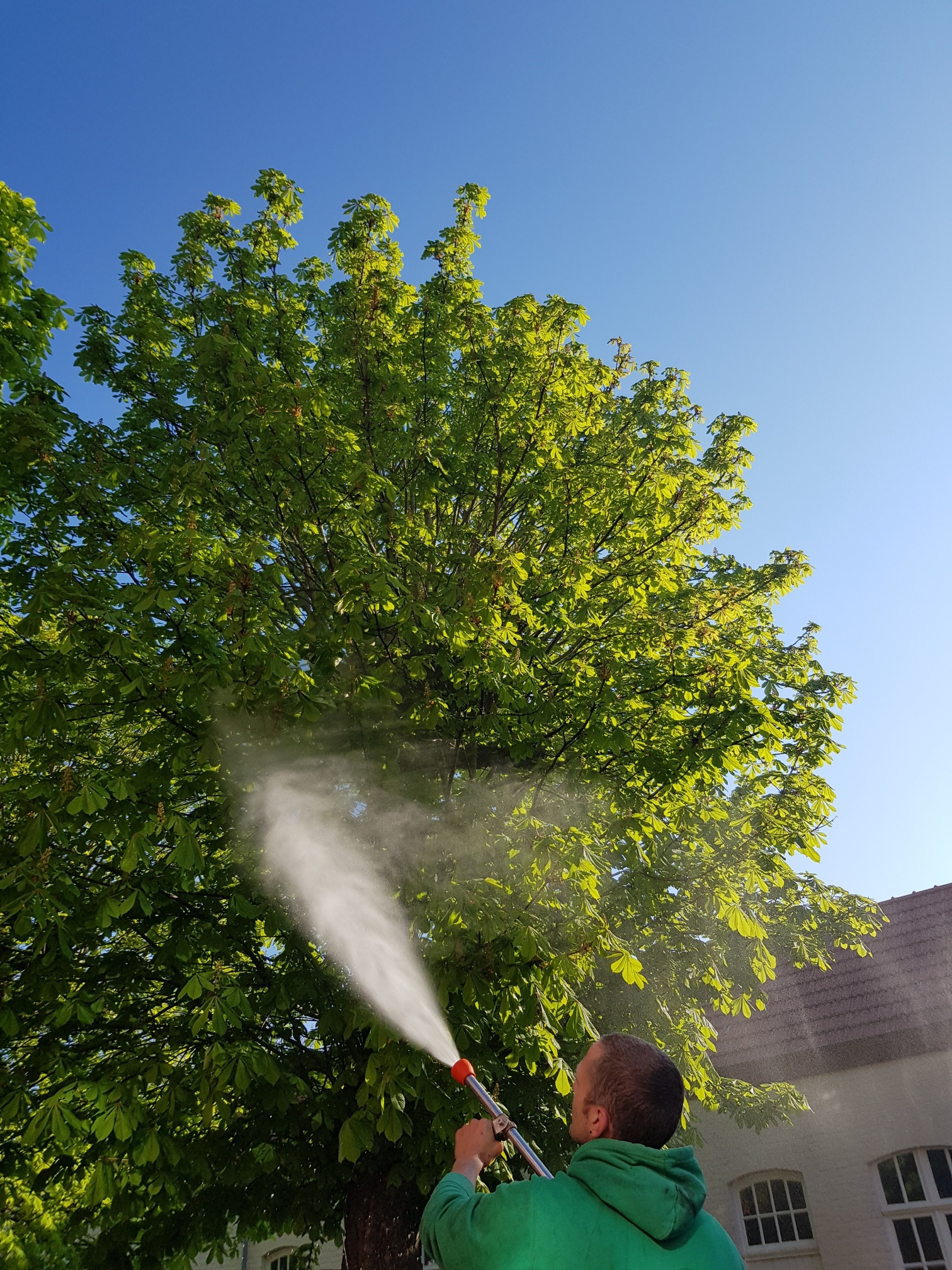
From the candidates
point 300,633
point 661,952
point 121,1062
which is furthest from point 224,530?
point 661,952

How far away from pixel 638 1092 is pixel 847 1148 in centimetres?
1274

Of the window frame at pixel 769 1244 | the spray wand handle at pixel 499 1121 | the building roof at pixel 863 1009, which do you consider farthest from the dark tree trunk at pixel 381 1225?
the building roof at pixel 863 1009

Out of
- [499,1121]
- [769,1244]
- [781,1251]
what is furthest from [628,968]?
[769,1244]

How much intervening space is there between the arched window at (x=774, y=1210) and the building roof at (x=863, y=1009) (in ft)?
4.49

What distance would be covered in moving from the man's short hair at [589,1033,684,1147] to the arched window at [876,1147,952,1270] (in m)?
12.4

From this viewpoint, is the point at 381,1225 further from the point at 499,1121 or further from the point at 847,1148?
the point at 847,1148

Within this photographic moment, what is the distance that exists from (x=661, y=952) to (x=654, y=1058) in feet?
19.6

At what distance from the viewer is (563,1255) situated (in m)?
2.01

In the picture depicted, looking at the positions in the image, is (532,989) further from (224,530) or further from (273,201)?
(273,201)

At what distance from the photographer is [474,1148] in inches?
95.3

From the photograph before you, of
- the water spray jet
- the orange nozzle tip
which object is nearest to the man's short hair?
the orange nozzle tip

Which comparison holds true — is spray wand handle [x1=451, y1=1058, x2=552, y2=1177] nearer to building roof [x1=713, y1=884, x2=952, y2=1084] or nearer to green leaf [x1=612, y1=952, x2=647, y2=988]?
green leaf [x1=612, y1=952, x2=647, y2=988]

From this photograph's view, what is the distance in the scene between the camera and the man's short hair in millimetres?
2338

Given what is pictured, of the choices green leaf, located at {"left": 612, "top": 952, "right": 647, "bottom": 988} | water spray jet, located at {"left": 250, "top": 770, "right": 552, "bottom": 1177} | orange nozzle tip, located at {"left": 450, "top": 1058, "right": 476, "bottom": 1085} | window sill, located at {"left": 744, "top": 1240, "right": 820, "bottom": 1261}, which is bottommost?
window sill, located at {"left": 744, "top": 1240, "right": 820, "bottom": 1261}
